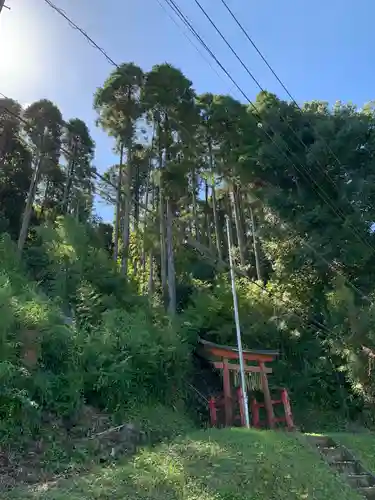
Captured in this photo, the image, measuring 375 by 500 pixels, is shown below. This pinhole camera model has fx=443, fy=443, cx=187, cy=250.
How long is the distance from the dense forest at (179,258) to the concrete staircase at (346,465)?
10.5 ft

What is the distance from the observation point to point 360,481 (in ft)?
22.3

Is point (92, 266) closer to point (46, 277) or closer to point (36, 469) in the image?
point (46, 277)

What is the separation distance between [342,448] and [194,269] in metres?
12.0

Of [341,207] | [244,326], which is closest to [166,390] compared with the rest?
[244,326]

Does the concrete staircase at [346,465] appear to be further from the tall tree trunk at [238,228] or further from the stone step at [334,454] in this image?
the tall tree trunk at [238,228]

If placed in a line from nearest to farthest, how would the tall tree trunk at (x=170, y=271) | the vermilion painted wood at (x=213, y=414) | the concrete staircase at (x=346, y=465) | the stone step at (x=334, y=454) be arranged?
1. the concrete staircase at (x=346, y=465)
2. the stone step at (x=334, y=454)
3. the vermilion painted wood at (x=213, y=414)
4. the tall tree trunk at (x=170, y=271)

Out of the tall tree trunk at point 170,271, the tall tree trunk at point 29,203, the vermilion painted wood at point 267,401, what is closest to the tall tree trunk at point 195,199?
the tall tree trunk at point 170,271

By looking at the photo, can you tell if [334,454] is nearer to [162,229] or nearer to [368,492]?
[368,492]

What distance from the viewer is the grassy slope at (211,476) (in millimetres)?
4762

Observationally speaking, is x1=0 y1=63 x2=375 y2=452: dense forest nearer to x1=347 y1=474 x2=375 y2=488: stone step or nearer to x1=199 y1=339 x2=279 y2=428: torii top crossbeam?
x1=199 y1=339 x2=279 y2=428: torii top crossbeam

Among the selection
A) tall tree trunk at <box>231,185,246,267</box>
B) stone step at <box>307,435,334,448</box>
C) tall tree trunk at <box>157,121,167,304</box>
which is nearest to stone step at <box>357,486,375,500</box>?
stone step at <box>307,435,334,448</box>

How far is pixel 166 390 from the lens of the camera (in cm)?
962

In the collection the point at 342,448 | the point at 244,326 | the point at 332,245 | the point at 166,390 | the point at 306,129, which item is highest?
the point at 306,129

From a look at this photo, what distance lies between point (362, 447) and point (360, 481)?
6.18 feet
